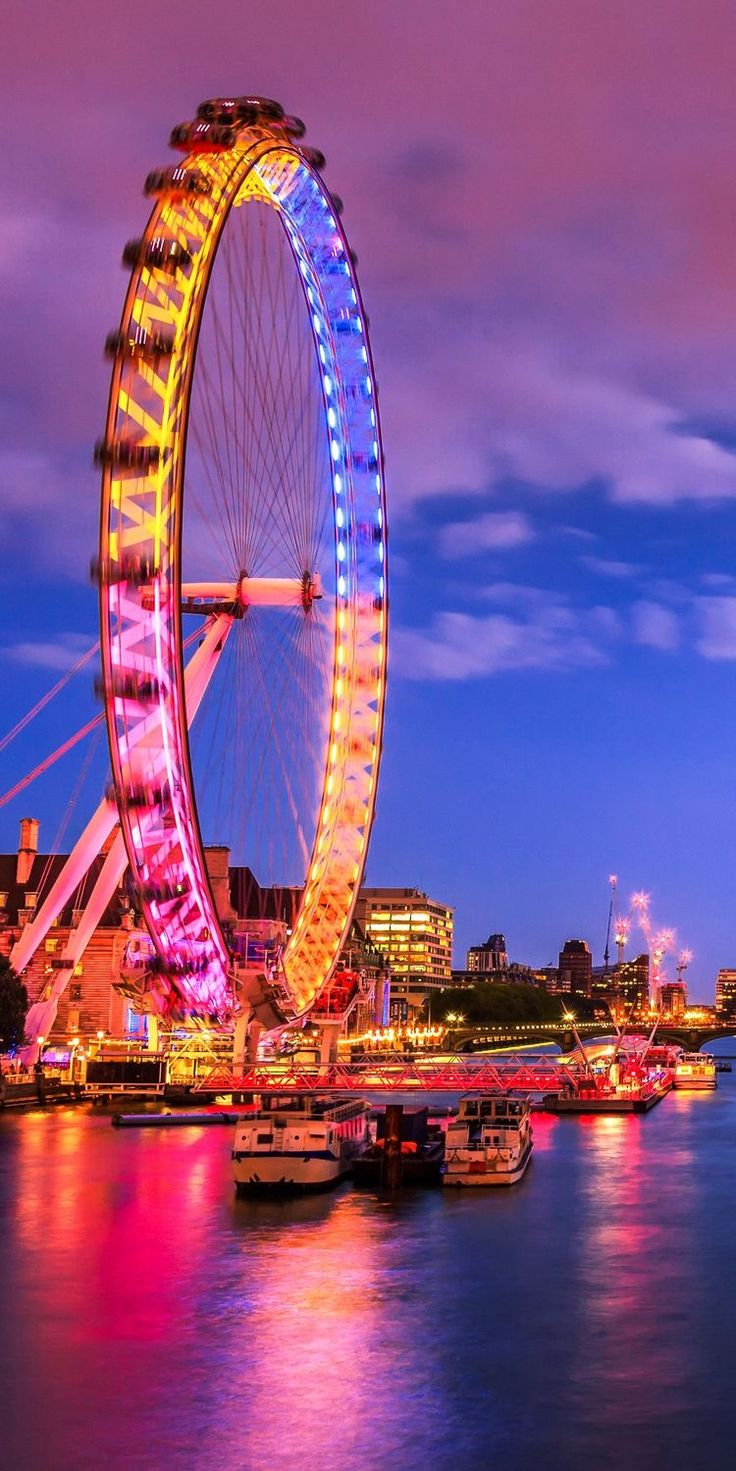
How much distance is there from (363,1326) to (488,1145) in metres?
24.3

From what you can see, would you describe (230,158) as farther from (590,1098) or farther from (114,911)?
(114,911)

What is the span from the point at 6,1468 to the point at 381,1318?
11.4 meters

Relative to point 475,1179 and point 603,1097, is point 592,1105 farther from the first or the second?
point 475,1179

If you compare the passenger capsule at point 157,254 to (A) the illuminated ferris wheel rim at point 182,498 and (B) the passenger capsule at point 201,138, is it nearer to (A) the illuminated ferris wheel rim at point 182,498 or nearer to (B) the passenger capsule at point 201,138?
(A) the illuminated ferris wheel rim at point 182,498

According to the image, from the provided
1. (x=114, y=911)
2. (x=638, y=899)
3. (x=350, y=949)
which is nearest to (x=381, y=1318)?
(x=114, y=911)

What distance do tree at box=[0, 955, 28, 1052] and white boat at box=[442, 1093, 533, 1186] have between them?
3160cm

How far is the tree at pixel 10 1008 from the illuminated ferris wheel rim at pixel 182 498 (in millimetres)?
21045

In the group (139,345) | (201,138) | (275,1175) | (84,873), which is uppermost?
(201,138)

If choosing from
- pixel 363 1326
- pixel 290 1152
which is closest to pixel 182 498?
pixel 290 1152

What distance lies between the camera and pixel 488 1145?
58.8 meters

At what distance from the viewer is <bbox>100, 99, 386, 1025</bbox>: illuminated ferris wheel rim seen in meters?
56.6

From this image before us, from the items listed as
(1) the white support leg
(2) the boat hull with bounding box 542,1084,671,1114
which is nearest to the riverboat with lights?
(2) the boat hull with bounding box 542,1084,671,1114

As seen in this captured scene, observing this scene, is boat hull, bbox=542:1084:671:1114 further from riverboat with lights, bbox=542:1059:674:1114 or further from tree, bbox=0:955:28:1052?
tree, bbox=0:955:28:1052

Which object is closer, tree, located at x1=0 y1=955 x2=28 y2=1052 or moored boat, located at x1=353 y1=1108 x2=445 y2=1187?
moored boat, located at x1=353 y1=1108 x2=445 y2=1187
